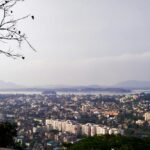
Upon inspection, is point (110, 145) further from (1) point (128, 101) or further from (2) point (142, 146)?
(1) point (128, 101)

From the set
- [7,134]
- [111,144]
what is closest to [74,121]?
[7,134]

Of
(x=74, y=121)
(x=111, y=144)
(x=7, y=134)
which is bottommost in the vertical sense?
(x=74, y=121)

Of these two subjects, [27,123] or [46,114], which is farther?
[46,114]

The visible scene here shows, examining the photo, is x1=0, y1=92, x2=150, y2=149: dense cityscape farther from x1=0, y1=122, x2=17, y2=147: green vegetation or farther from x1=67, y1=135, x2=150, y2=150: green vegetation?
x1=67, y1=135, x2=150, y2=150: green vegetation

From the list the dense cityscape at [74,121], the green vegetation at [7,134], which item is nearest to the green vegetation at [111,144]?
the green vegetation at [7,134]

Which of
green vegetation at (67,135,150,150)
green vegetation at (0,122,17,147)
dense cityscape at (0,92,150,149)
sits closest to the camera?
green vegetation at (67,135,150,150)

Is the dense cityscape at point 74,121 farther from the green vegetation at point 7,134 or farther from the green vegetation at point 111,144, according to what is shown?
the green vegetation at point 111,144

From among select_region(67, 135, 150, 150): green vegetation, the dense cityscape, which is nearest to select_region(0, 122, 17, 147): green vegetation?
select_region(67, 135, 150, 150): green vegetation

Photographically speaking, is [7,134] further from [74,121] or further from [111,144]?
[74,121]

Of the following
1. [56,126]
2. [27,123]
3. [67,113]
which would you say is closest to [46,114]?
[67,113]

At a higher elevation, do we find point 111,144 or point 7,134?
point 7,134

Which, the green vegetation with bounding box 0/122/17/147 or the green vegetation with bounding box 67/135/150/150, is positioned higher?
the green vegetation with bounding box 0/122/17/147
